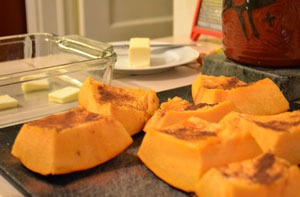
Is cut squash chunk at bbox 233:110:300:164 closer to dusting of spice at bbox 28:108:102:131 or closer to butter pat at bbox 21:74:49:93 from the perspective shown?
dusting of spice at bbox 28:108:102:131

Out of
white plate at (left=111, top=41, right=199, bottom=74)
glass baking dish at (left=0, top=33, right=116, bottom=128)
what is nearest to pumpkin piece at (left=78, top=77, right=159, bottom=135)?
glass baking dish at (left=0, top=33, right=116, bottom=128)

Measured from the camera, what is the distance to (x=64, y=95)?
0.94m

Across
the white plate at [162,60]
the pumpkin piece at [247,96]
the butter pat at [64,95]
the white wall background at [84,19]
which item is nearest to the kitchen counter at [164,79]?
the white plate at [162,60]

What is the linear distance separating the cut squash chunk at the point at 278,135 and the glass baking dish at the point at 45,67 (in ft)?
1.24

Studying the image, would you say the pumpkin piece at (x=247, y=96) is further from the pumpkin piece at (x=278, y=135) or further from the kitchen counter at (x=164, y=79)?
the kitchen counter at (x=164, y=79)

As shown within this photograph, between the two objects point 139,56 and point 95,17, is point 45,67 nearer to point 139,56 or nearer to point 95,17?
point 139,56

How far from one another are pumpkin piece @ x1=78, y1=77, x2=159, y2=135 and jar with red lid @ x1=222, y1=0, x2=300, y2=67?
22 cm

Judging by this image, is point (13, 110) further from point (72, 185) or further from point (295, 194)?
point (295, 194)

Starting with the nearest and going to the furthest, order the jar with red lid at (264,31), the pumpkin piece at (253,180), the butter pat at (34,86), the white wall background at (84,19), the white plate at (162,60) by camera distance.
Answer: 1. the pumpkin piece at (253,180)
2. the jar with red lid at (264,31)
3. the butter pat at (34,86)
4. the white plate at (162,60)
5. the white wall background at (84,19)

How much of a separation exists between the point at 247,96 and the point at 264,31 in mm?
164

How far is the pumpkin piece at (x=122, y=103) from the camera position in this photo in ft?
2.28

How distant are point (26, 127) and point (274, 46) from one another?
446 millimetres

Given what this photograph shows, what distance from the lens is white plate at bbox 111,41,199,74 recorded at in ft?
3.53

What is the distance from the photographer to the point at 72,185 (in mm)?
586
